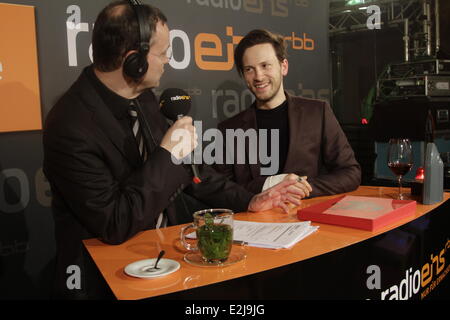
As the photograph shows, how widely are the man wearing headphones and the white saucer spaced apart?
0.27 meters

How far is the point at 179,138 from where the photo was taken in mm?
1558

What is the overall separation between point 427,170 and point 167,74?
1.87 metres

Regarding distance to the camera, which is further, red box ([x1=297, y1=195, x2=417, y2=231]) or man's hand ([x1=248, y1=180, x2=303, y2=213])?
man's hand ([x1=248, y1=180, x2=303, y2=213])

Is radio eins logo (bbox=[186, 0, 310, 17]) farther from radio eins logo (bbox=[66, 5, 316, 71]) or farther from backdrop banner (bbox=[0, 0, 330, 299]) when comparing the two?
backdrop banner (bbox=[0, 0, 330, 299])

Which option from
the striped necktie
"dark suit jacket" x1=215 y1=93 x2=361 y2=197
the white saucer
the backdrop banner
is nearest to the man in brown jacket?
"dark suit jacket" x1=215 y1=93 x2=361 y2=197

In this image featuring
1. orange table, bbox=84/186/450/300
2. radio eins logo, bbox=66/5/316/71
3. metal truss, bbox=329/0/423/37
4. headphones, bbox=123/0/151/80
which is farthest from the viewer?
metal truss, bbox=329/0/423/37

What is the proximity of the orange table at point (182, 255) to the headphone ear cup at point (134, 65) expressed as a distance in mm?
606

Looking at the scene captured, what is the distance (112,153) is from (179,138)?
279mm

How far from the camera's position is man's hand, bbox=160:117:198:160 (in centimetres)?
155

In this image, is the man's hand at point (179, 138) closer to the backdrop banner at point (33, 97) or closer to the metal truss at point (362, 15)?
the backdrop banner at point (33, 97)

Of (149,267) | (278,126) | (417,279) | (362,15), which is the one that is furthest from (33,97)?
(362,15)

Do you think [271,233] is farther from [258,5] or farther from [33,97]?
[258,5]

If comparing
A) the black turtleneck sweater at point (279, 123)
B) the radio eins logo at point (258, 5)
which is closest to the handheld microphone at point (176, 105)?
the black turtleneck sweater at point (279, 123)

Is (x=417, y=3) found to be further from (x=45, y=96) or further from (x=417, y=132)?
(x=45, y=96)
